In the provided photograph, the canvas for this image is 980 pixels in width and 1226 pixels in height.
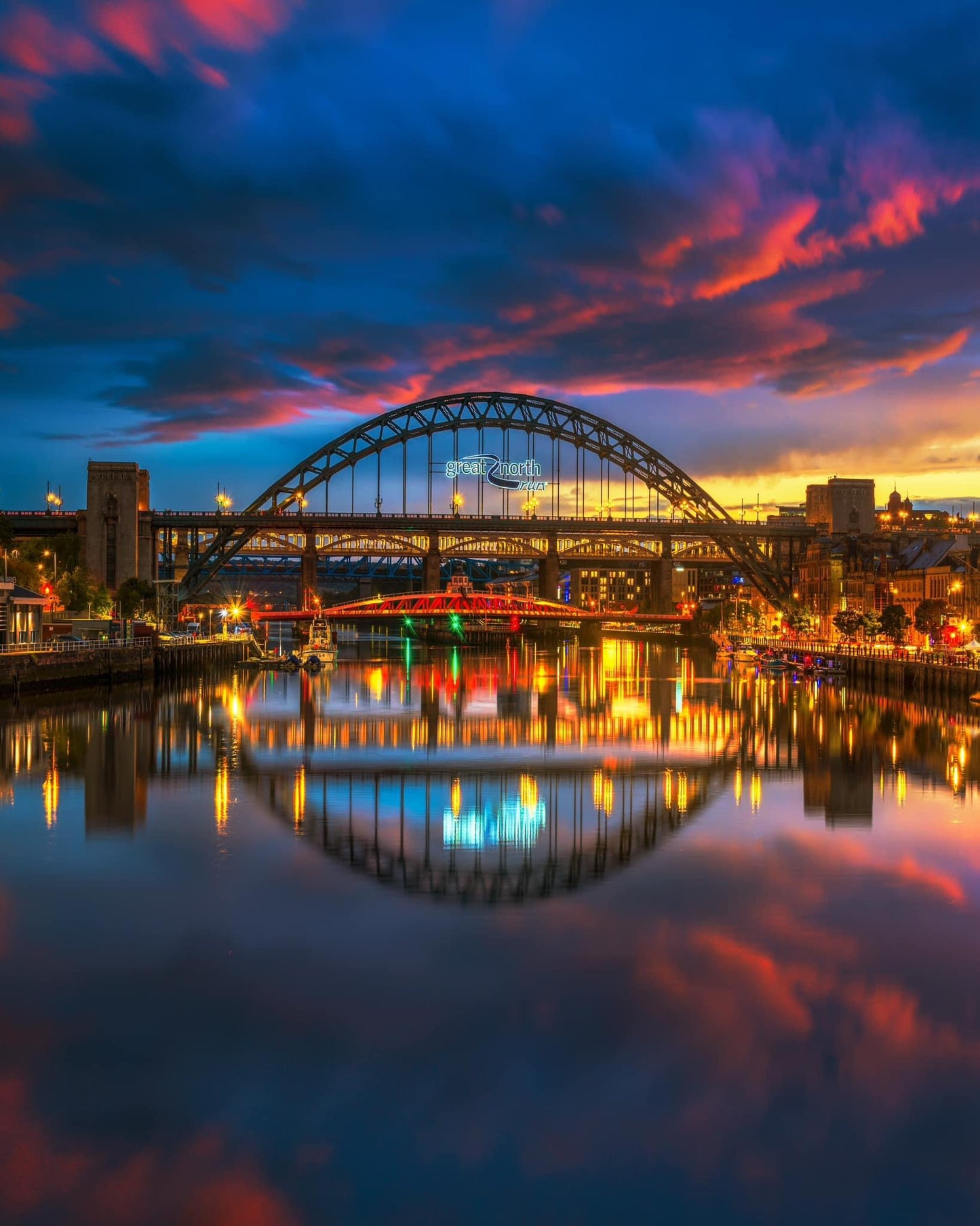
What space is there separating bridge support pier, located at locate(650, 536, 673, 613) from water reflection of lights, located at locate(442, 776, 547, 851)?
4038 inches

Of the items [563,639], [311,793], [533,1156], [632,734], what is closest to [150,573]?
[563,639]

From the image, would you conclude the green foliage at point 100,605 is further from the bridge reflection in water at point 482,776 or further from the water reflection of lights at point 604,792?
the water reflection of lights at point 604,792

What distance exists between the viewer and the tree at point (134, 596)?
316 ft

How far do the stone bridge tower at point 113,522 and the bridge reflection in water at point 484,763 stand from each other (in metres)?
44.1

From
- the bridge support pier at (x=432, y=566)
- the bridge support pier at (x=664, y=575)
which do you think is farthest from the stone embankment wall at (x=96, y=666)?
the bridge support pier at (x=664, y=575)

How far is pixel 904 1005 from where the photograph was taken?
51.9ft

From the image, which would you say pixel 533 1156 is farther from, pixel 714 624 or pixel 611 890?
pixel 714 624

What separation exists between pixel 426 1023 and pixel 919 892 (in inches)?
412

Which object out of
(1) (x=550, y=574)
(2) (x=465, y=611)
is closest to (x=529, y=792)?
(2) (x=465, y=611)

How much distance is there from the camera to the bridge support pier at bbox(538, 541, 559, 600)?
131125 millimetres

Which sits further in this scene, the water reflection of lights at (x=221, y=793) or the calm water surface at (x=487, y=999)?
the water reflection of lights at (x=221, y=793)

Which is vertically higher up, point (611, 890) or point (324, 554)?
point (324, 554)

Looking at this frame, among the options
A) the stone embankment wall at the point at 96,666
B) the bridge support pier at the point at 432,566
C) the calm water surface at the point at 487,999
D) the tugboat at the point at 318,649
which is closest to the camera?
the calm water surface at the point at 487,999

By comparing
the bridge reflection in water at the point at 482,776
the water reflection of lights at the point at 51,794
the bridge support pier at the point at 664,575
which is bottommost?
the bridge reflection in water at the point at 482,776
